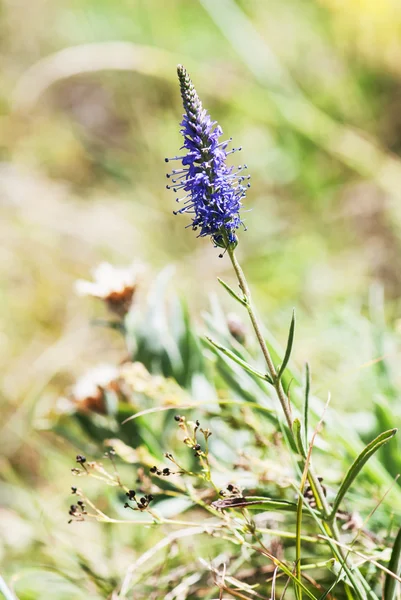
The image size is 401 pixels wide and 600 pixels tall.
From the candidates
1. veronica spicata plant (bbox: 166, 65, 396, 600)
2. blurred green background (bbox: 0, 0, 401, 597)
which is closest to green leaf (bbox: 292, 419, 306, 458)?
veronica spicata plant (bbox: 166, 65, 396, 600)

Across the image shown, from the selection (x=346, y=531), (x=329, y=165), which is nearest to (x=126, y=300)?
(x=346, y=531)

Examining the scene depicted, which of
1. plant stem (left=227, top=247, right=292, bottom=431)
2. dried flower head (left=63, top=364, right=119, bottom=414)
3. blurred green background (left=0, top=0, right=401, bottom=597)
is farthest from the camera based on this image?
blurred green background (left=0, top=0, right=401, bottom=597)

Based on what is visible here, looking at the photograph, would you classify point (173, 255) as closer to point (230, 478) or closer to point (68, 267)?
point (68, 267)

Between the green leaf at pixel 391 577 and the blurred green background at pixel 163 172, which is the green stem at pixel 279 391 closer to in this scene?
the green leaf at pixel 391 577

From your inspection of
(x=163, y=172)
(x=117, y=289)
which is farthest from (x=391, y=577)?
(x=163, y=172)

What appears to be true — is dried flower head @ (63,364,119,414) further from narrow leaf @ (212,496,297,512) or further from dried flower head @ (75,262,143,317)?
narrow leaf @ (212,496,297,512)

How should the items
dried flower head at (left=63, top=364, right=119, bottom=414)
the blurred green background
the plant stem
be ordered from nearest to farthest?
the plant stem < dried flower head at (left=63, top=364, right=119, bottom=414) < the blurred green background

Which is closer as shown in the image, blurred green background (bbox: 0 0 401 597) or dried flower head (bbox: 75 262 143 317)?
dried flower head (bbox: 75 262 143 317)

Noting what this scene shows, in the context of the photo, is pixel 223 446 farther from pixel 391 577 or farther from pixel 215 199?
pixel 215 199
